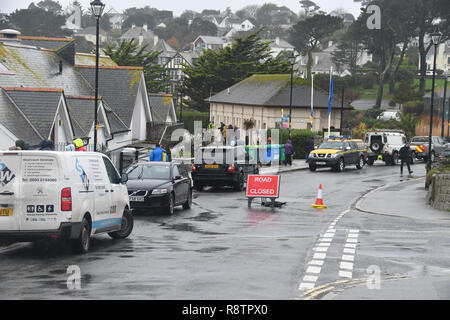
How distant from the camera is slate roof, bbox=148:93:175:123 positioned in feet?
201

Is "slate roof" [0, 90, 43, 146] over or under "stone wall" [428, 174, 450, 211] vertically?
over

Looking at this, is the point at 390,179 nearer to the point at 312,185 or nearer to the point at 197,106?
the point at 312,185

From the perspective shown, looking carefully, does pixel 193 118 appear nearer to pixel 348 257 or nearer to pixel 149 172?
pixel 149 172

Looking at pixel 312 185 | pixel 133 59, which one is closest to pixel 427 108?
pixel 133 59

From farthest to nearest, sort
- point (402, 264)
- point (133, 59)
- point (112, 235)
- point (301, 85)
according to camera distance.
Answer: point (133, 59) → point (301, 85) → point (112, 235) → point (402, 264)

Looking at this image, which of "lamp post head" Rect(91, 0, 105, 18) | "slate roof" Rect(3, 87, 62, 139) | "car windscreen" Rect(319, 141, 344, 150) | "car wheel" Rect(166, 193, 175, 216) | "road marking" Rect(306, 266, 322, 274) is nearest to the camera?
"road marking" Rect(306, 266, 322, 274)

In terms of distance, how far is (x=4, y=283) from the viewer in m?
11.3

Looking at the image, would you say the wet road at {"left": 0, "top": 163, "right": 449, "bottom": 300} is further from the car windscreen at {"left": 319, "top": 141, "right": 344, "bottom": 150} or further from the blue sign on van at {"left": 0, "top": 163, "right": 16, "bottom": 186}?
the car windscreen at {"left": 319, "top": 141, "right": 344, "bottom": 150}

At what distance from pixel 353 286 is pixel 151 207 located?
12.6m

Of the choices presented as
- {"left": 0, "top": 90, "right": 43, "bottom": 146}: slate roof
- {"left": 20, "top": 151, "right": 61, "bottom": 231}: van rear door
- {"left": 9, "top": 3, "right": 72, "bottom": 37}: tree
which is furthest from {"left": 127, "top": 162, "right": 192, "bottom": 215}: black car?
{"left": 9, "top": 3, "right": 72, "bottom": 37}: tree

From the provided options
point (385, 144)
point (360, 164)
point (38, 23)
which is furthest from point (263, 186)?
point (38, 23)

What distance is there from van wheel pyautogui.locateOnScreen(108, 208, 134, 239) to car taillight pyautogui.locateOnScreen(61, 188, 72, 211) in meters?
3.42

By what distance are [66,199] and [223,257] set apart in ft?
10.4

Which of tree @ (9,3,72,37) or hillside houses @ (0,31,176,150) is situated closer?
hillside houses @ (0,31,176,150)
